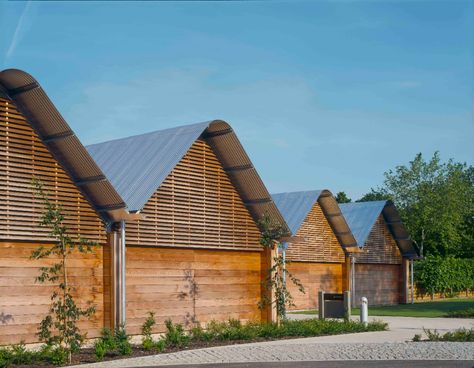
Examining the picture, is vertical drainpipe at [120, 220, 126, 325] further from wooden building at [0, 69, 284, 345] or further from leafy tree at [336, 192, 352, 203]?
leafy tree at [336, 192, 352, 203]

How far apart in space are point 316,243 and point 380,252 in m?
5.83

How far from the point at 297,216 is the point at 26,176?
19.2 m

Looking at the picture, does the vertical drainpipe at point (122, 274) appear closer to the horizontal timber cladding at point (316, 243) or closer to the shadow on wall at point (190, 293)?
the shadow on wall at point (190, 293)

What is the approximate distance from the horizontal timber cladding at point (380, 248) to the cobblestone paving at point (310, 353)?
22.1 meters

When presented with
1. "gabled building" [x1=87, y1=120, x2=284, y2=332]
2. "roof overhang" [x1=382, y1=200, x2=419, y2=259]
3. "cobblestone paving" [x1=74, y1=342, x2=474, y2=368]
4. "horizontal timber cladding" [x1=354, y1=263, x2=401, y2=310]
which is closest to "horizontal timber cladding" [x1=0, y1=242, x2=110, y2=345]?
"gabled building" [x1=87, y1=120, x2=284, y2=332]

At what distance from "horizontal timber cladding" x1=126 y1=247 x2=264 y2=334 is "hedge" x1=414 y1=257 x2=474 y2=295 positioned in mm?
23386

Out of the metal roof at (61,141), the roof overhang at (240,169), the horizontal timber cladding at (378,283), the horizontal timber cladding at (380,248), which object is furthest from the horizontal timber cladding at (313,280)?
the metal roof at (61,141)

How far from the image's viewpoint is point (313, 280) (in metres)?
35.6

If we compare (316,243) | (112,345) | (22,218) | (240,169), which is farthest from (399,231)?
(112,345)

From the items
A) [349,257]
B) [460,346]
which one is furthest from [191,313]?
[349,257]

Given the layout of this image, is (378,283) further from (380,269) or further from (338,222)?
(338,222)

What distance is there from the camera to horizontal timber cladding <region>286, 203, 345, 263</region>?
3488 centimetres

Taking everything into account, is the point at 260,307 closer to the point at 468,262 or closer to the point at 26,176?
the point at 26,176

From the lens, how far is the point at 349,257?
1458 inches
